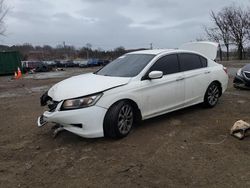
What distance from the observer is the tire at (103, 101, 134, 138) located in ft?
17.0

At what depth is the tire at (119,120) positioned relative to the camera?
17.0ft

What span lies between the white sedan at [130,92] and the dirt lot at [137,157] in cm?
33

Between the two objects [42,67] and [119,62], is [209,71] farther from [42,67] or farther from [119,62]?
[42,67]

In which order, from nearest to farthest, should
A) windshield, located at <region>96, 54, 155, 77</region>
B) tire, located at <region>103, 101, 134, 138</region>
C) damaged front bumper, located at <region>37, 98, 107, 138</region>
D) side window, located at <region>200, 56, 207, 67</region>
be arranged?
damaged front bumper, located at <region>37, 98, 107, 138</region> → tire, located at <region>103, 101, 134, 138</region> → windshield, located at <region>96, 54, 155, 77</region> → side window, located at <region>200, 56, 207, 67</region>

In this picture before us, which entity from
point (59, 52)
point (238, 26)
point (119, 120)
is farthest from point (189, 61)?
point (59, 52)

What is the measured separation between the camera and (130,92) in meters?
5.54

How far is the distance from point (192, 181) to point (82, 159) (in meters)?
1.64

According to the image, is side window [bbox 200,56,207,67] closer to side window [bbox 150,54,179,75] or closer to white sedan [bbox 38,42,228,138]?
white sedan [bbox 38,42,228,138]

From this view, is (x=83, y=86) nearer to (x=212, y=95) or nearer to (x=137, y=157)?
(x=137, y=157)

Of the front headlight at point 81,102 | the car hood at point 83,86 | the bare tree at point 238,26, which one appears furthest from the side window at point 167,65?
the bare tree at point 238,26

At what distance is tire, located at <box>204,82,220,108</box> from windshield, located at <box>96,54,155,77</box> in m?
1.87

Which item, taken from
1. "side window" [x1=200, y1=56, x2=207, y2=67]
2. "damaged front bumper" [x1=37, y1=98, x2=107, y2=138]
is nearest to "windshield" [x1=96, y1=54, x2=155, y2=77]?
"damaged front bumper" [x1=37, y1=98, x2=107, y2=138]

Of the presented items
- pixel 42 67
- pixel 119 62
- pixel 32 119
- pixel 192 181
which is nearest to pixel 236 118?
pixel 119 62

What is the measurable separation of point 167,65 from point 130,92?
53.8 inches
